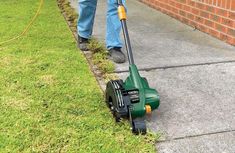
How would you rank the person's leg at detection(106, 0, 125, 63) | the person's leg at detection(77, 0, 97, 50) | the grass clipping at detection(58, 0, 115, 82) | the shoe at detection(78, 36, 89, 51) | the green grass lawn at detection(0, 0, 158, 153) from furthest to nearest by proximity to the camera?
the shoe at detection(78, 36, 89, 51), the person's leg at detection(77, 0, 97, 50), the person's leg at detection(106, 0, 125, 63), the grass clipping at detection(58, 0, 115, 82), the green grass lawn at detection(0, 0, 158, 153)

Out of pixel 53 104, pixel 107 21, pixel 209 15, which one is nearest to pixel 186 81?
pixel 107 21

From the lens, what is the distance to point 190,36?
194 inches

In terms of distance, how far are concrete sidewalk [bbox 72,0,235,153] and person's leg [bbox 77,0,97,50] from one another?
1.70ft

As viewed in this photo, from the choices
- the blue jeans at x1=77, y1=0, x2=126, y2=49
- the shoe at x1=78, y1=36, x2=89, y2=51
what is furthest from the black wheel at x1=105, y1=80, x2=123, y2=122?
the shoe at x1=78, y1=36, x2=89, y2=51

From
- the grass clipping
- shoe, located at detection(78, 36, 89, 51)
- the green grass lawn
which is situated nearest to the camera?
the green grass lawn

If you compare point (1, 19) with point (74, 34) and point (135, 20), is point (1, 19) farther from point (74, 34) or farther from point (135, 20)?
point (135, 20)

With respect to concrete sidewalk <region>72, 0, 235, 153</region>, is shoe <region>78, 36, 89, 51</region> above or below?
above

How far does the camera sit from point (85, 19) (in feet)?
14.0

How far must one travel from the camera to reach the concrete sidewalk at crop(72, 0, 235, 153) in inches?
104

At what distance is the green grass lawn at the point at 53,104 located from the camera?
2.53m

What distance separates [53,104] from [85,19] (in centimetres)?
144

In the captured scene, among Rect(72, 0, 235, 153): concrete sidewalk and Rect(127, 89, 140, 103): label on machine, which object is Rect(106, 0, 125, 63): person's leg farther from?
Rect(127, 89, 140, 103): label on machine

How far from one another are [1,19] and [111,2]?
7.10ft

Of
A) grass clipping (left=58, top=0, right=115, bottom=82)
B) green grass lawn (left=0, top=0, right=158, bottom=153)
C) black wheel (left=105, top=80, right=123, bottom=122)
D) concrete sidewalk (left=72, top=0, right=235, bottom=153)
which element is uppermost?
black wheel (left=105, top=80, right=123, bottom=122)
